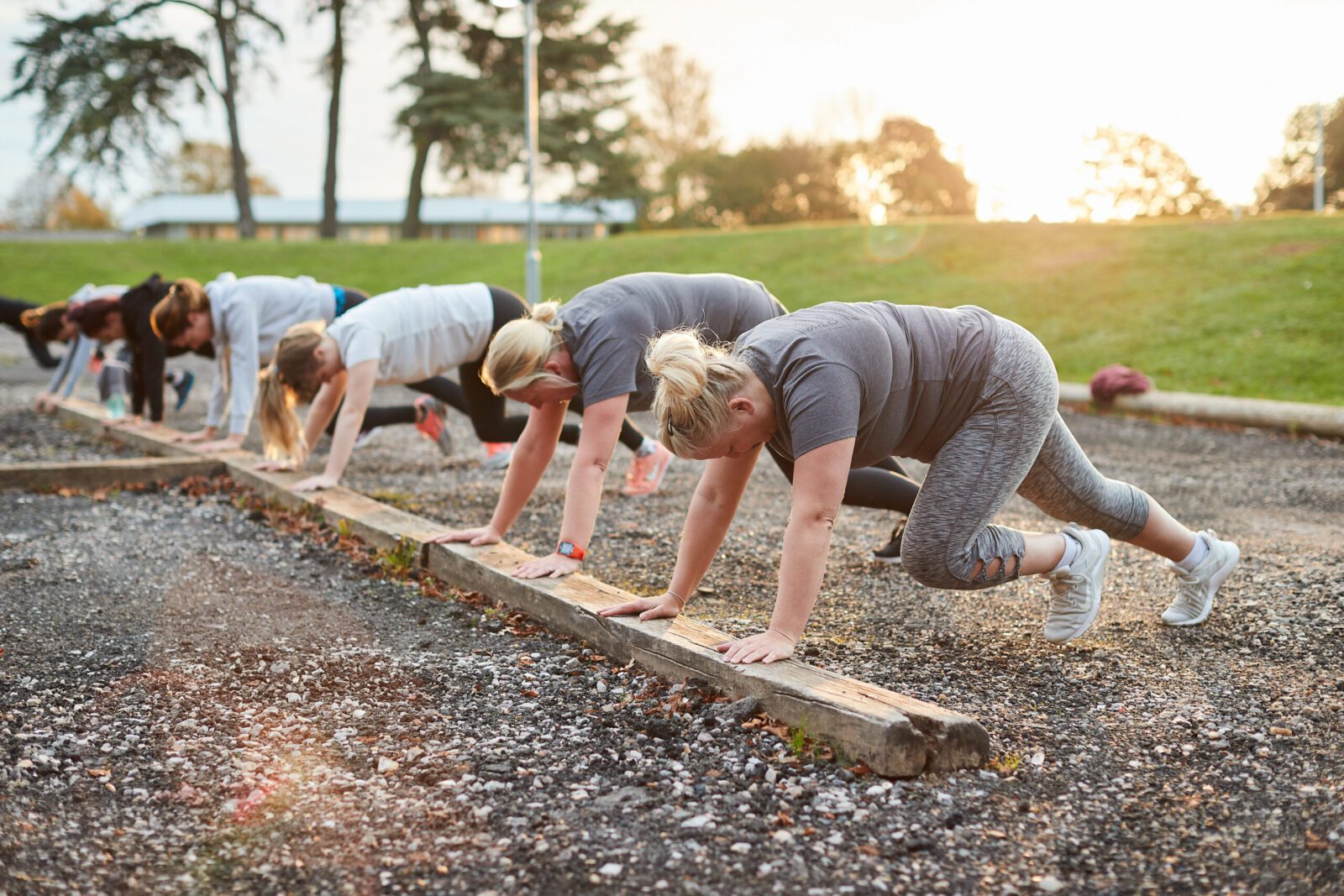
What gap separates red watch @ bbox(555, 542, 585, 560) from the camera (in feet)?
13.4

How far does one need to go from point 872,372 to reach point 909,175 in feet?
147

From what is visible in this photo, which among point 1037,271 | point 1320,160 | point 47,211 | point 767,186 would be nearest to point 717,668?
point 1037,271

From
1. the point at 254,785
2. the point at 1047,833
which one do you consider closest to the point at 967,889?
the point at 1047,833

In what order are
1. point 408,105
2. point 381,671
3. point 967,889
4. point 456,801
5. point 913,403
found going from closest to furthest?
1. point 967,889
2. point 456,801
3. point 913,403
4. point 381,671
5. point 408,105

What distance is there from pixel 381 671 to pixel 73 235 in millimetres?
50158

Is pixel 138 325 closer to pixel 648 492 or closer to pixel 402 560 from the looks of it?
pixel 648 492

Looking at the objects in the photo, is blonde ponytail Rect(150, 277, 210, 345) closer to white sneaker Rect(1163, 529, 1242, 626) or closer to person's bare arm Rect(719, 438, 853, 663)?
person's bare arm Rect(719, 438, 853, 663)

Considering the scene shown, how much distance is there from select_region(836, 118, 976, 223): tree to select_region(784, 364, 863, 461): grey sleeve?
43.6m

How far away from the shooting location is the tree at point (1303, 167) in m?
40.9

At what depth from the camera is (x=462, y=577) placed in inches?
177

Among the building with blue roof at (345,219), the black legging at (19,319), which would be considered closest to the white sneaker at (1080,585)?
the black legging at (19,319)

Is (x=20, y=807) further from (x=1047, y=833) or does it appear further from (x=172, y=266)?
(x=172, y=266)

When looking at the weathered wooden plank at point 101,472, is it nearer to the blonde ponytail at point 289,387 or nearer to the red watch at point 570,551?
the blonde ponytail at point 289,387

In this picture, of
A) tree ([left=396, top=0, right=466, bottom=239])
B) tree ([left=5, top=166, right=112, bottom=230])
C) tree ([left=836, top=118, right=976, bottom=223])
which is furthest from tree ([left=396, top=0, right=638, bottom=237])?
tree ([left=5, top=166, right=112, bottom=230])
